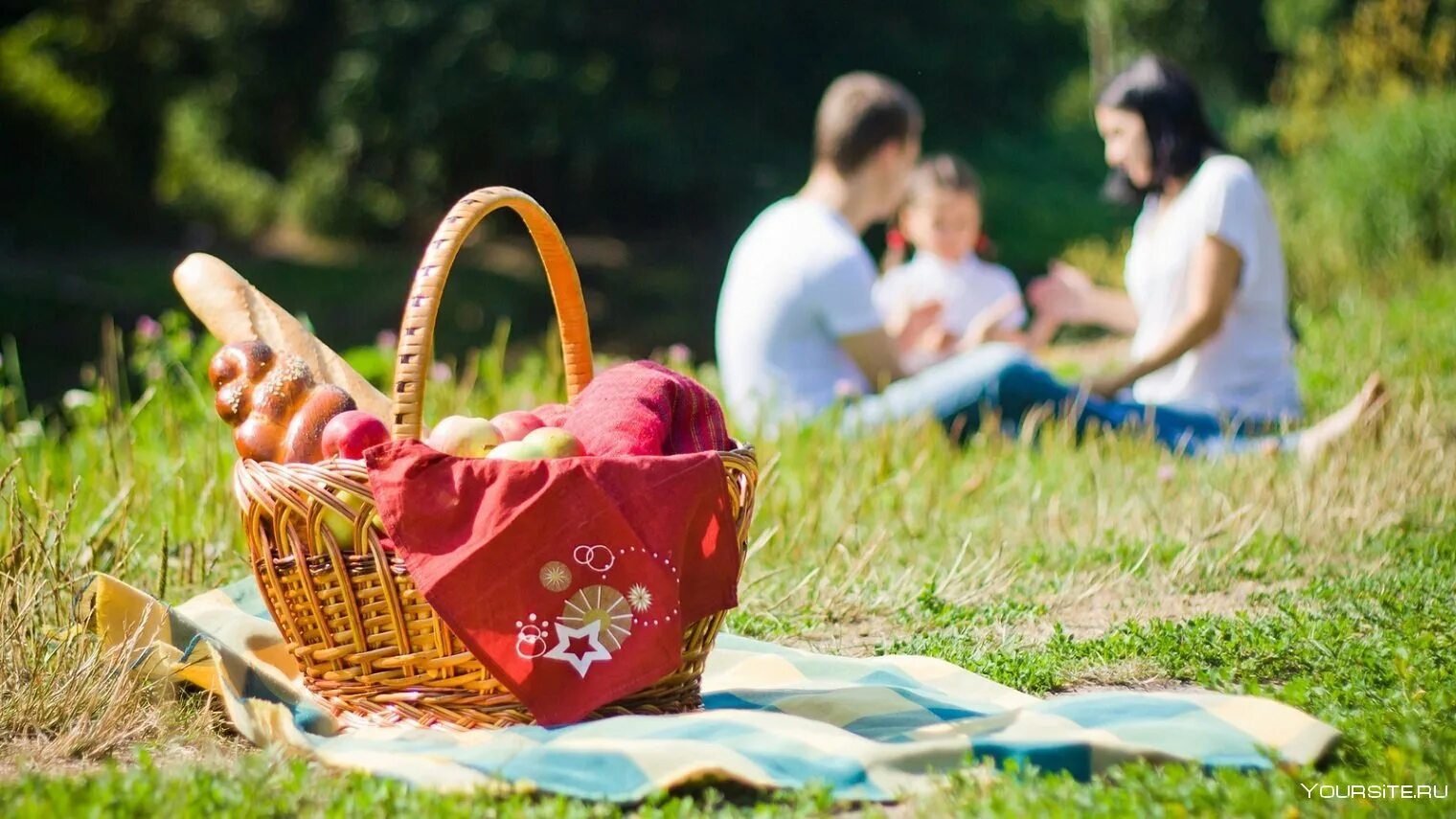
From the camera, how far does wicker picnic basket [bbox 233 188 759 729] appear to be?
8.22 ft

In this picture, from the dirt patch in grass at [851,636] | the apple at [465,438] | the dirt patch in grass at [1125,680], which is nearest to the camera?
the apple at [465,438]

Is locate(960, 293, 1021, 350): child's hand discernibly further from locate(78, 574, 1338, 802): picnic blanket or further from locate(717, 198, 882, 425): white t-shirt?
locate(78, 574, 1338, 802): picnic blanket

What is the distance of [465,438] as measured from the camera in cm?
265

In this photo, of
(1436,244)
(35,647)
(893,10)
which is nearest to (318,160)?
(893,10)

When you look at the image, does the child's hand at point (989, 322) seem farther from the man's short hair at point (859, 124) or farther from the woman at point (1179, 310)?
the man's short hair at point (859, 124)

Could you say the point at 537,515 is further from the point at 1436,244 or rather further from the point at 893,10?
the point at 893,10

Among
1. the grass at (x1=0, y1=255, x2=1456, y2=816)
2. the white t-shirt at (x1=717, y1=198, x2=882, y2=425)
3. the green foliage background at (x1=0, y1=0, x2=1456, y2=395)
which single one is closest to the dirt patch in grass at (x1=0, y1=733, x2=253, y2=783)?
the grass at (x1=0, y1=255, x2=1456, y2=816)

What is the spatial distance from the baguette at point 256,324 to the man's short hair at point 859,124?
8.49 feet

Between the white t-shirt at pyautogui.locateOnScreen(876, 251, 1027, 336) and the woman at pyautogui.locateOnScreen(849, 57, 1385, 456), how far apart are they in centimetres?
108

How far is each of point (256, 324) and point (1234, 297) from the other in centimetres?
385

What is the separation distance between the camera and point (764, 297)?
17.1 ft

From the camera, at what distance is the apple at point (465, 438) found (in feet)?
8.70

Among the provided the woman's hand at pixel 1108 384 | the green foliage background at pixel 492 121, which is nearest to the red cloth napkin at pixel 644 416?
the woman's hand at pixel 1108 384

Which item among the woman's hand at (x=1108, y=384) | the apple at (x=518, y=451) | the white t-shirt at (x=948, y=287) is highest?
the white t-shirt at (x=948, y=287)
